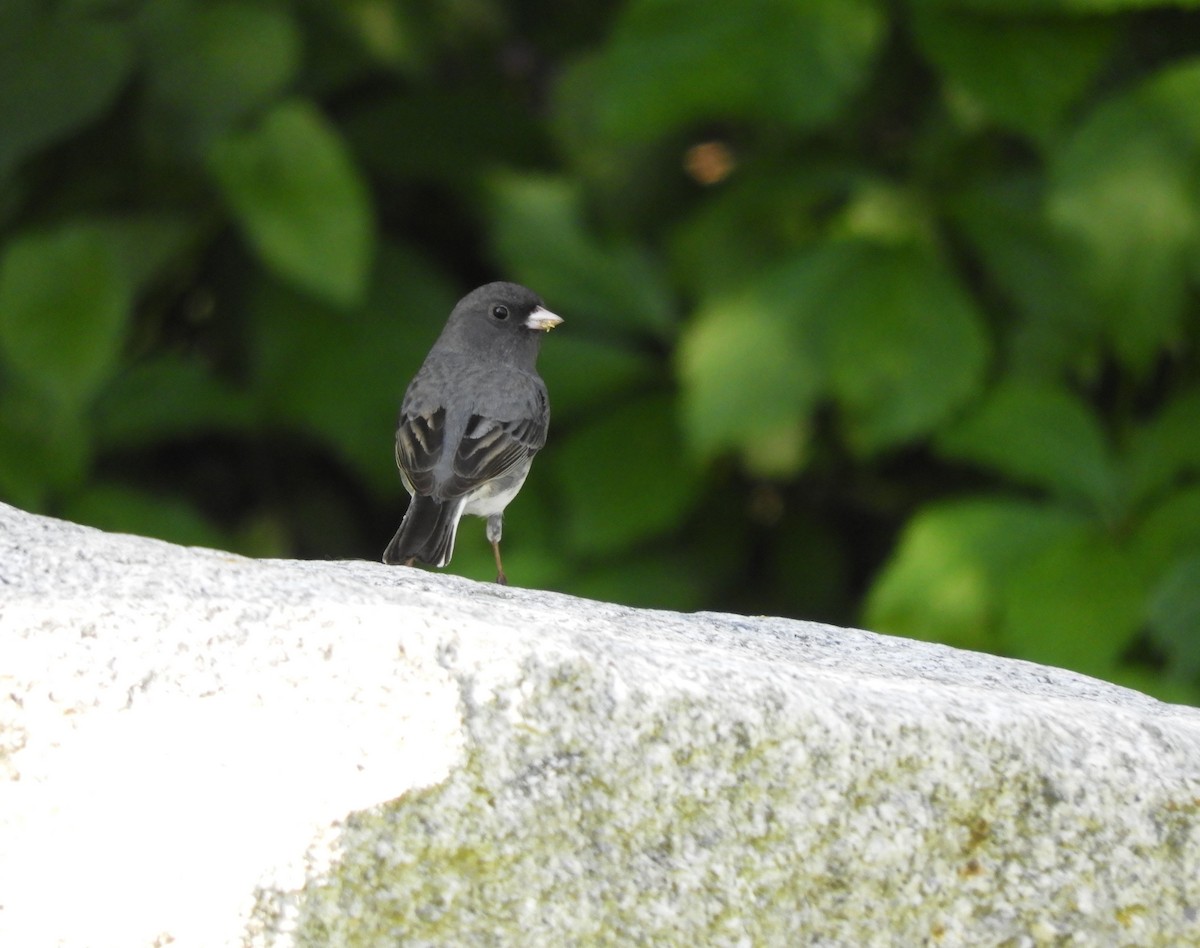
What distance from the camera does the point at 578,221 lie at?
4.61 m

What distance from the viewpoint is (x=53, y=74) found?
14.4 ft

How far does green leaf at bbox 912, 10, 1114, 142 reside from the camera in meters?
4.12

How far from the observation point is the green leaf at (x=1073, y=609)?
3750mm

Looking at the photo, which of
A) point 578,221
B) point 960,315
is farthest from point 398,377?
point 960,315

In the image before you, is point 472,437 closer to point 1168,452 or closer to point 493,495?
point 493,495

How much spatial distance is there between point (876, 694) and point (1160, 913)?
1.33 ft

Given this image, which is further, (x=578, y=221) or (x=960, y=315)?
(x=578, y=221)

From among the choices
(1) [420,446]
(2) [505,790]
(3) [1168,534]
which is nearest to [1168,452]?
(3) [1168,534]

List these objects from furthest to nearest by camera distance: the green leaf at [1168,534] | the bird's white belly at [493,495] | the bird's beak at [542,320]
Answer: the green leaf at [1168,534] → the bird's beak at [542,320] → the bird's white belly at [493,495]

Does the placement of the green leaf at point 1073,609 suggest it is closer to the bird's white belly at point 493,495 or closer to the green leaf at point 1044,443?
the green leaf at point 1044,443

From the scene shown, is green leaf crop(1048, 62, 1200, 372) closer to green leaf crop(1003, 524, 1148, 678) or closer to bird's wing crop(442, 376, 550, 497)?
green leaf crop(1003, 524, 1148, 678)

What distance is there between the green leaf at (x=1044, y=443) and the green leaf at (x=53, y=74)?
245 centimetres

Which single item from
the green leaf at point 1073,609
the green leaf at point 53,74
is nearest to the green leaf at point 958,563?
the green leaf at point 1073,609

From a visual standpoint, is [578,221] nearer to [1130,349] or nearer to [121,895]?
[1130,349]
